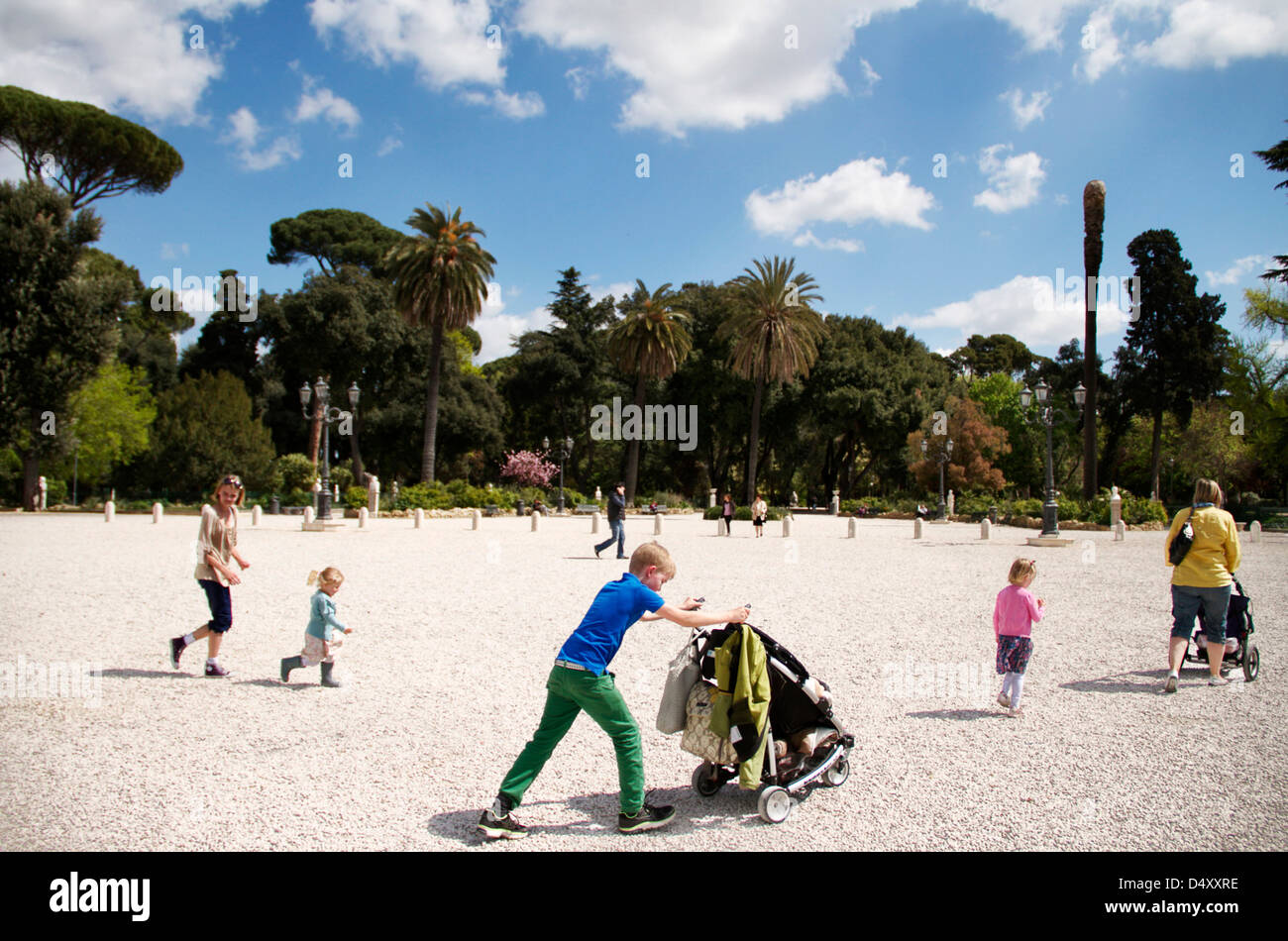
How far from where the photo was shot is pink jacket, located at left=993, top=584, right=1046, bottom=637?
5.64 meters

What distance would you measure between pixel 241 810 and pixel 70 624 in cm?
631

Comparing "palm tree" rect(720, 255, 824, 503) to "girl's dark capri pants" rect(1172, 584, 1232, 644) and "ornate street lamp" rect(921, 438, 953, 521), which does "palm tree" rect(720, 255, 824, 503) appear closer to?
"ornate street lamp" rect(921, 438, 953, 521)

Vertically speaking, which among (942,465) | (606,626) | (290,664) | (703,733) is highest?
(942,465)

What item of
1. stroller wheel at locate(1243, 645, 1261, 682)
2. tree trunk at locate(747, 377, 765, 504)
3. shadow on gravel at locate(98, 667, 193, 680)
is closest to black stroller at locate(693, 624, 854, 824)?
stroller wheel at locate(1243, 645, 1261, 682)

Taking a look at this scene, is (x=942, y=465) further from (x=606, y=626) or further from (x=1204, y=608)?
(x=606, y=626)

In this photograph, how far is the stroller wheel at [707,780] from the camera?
4160mm

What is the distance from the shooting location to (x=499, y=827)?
11.8 feet

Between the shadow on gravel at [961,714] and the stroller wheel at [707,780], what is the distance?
2057 mm

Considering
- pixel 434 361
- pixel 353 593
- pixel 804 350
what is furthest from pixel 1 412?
pixel 804 350

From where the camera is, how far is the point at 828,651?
7586 mm

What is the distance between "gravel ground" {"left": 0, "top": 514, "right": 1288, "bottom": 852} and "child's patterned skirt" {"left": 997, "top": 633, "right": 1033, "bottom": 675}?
35 cm

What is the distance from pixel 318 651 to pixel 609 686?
3562 mm

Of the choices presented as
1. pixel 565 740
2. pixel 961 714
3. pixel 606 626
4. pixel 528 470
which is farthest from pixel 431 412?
pixel 606 626
